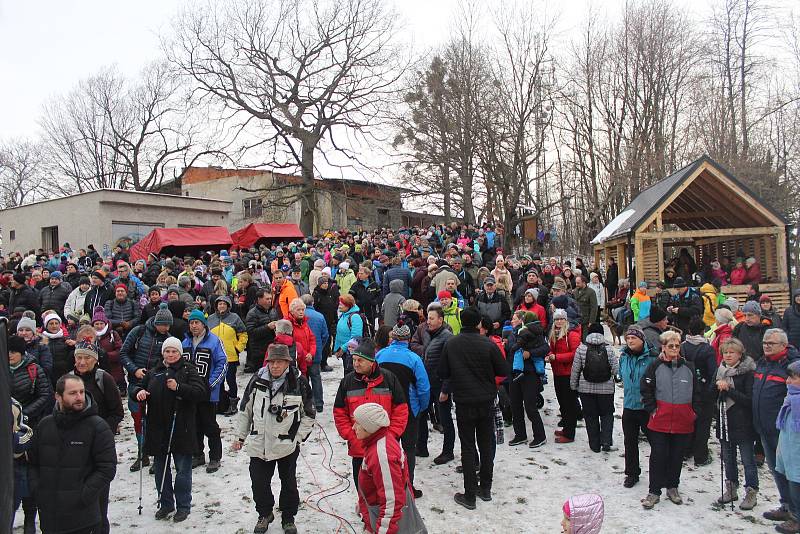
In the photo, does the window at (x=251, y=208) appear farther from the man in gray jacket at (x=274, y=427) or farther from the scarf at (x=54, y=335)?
the man in gray jacket at (x=274, y=427)

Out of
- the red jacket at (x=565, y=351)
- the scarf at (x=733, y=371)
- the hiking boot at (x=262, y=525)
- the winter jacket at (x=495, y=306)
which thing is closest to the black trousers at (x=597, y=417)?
the red jacket at (x=565, y=351)

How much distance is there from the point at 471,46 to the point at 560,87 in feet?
16.7

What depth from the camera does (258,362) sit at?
7.93 meters

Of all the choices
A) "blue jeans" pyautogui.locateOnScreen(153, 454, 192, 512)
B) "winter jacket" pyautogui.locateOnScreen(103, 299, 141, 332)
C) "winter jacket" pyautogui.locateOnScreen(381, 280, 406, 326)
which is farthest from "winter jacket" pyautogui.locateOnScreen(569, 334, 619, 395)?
"winter jacket" pyautogui.locateOnScreen(103, 299, 141, 332)

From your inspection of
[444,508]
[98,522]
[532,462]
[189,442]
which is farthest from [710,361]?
[98,522]

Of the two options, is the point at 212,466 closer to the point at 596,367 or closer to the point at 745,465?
the point at 596,367

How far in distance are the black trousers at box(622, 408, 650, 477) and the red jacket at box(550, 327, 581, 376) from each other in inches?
53.3

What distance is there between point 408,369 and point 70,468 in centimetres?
289

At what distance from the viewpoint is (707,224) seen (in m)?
16.7

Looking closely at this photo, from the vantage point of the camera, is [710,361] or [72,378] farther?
[710,361]

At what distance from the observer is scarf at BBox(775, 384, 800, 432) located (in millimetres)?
4703

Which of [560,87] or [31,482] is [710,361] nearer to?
[31,482]

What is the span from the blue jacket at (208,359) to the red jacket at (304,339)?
126cm

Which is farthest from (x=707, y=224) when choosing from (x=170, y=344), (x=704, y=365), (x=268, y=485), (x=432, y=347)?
(x=170, y=344)
